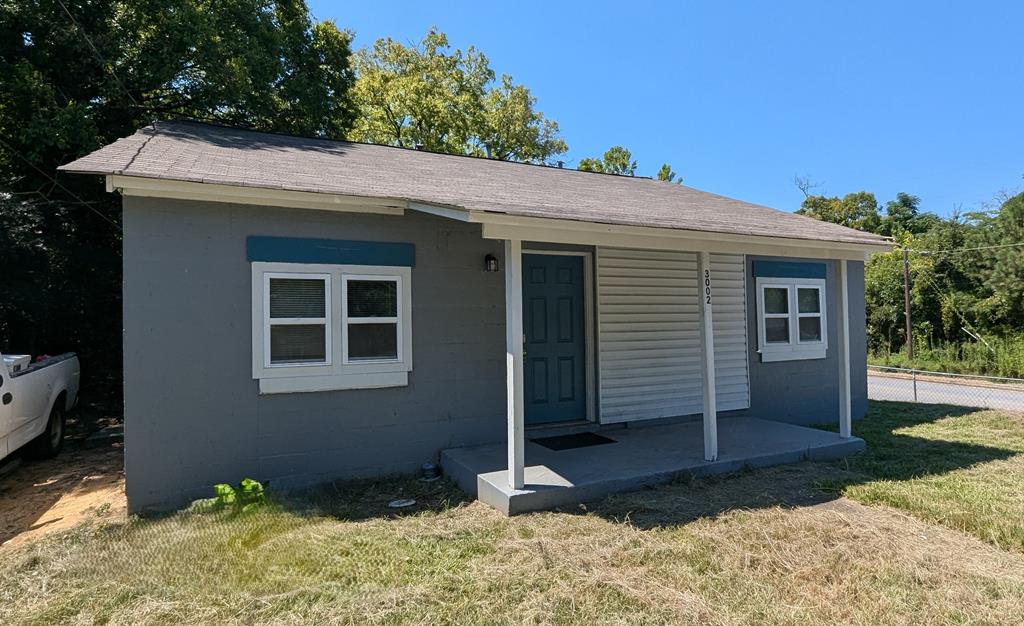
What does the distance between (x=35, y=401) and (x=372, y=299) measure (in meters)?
3.95

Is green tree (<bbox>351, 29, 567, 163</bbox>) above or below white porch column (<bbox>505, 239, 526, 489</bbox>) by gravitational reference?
above

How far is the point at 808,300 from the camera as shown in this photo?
8.55 metres

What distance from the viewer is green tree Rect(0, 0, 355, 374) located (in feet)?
27.7

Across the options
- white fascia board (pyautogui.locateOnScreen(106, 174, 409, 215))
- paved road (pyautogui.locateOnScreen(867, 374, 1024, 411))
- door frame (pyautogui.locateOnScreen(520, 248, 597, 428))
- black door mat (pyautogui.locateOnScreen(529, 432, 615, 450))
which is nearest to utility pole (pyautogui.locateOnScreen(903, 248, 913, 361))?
paved road (pyautogui.locateOnScreen(867, 374, 1024, 411))

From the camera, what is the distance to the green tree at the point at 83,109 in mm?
8453

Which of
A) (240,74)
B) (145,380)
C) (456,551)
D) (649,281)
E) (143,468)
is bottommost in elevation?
(456,551)

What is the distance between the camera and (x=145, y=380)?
4672 mm

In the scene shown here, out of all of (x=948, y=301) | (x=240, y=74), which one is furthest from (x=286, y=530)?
(x=948, y=301)

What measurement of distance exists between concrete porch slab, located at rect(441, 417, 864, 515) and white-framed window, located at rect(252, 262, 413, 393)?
47.7 inches

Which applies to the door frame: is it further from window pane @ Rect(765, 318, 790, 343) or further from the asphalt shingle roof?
window pane @ Rect(765, 318, 790, 343)

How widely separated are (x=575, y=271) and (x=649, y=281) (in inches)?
42.0

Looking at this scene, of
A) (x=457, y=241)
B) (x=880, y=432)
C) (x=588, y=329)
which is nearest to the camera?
(x=457, y=241)

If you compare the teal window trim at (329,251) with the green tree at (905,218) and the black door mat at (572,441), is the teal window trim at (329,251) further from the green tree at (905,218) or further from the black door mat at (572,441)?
the green tree at (905,218)

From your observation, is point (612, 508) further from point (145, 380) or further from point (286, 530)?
point (145, 380)
